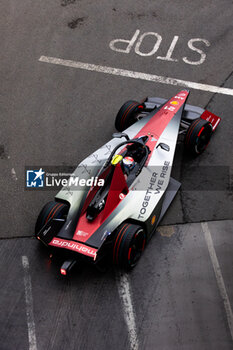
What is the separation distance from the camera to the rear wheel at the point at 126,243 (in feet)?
24.6

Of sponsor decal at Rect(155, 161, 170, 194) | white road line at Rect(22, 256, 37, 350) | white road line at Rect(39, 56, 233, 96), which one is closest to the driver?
sponsor decal at Rect(155, 161, 170, 194)

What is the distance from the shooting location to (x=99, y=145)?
10195 mm

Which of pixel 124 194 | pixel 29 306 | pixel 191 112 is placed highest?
pixel 191 112

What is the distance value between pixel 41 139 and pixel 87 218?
122 inches

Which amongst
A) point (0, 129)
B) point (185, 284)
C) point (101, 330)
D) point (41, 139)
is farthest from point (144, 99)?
point (101, 330)

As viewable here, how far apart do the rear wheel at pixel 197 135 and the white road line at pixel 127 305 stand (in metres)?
2.84

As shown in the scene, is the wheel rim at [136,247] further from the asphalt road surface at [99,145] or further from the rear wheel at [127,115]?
the rear wheel at [127,115]

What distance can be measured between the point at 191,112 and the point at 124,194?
9.09 feet

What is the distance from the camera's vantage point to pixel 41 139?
33.9ft

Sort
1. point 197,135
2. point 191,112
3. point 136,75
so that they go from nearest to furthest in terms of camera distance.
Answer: point 197,135 → point 191,112 → point 136,75

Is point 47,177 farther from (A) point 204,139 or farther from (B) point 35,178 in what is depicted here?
(A) point 204,139

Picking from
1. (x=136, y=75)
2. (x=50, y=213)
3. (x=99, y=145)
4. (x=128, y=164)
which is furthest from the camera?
(x=136, y=75)

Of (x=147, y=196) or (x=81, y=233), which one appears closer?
(x=81, y=233)

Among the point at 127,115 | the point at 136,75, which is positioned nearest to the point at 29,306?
the point at 127,115
